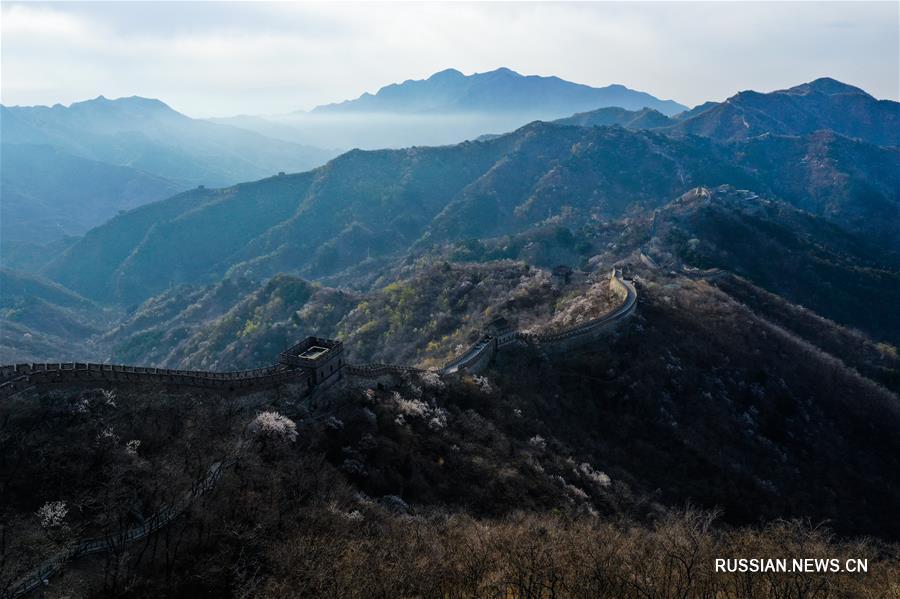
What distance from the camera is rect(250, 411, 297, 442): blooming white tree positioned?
41.5 metres

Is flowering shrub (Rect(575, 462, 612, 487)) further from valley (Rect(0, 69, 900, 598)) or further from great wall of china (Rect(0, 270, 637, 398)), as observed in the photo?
great wall of china (Rect(0, 270, 637, 398))

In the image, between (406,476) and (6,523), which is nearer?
(6,523)

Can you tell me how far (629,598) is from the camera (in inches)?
1006

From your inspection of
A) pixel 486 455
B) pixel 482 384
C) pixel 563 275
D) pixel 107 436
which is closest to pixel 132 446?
pixel 107 436

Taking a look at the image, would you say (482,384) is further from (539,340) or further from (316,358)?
(316,358)

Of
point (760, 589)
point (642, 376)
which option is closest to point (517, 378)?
Answer: point (642, 376)

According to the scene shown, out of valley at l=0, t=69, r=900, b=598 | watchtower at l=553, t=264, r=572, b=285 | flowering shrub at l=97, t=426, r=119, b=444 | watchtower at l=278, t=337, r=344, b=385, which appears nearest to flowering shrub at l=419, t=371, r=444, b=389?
valley at l=0, t=69, r=900, b=598

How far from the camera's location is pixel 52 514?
90.5 feet

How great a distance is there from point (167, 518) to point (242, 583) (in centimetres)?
700

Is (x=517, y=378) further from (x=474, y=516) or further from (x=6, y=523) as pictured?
(x=6, y=523)

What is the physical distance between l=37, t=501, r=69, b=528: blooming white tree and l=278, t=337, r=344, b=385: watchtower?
910 inches

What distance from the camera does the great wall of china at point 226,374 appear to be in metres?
27.1

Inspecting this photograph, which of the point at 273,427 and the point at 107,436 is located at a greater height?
the point at 107,436

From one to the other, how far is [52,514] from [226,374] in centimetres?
2036
